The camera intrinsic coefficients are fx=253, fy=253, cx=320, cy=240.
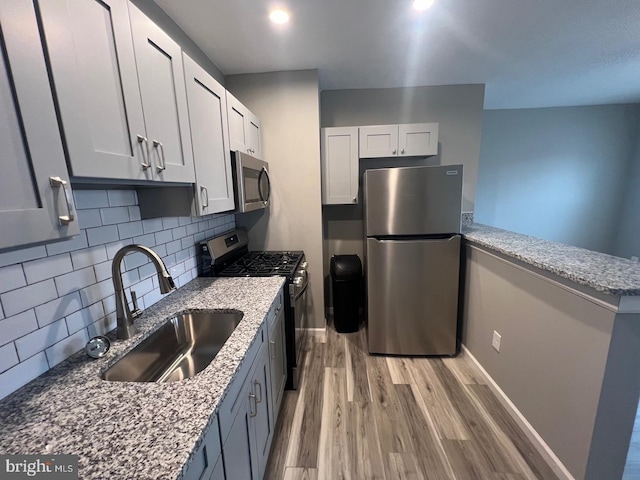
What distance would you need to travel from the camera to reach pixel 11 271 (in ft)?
2.56

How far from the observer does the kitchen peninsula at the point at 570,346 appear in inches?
43.0

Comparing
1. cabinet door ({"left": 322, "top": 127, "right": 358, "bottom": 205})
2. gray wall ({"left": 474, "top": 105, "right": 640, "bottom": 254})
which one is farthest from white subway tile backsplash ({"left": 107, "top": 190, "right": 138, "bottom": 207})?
gray wall ({"left": 474, "top": 105, "right": 640, "bottom": 254})

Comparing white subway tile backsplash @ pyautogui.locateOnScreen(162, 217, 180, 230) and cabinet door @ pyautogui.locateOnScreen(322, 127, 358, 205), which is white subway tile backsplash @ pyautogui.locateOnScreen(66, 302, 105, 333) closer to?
white subway tile backsplash @ pyautogui.locateOnScreen(162, 217, 180, 230)

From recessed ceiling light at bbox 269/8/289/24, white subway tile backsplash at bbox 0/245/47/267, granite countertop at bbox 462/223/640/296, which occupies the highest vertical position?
recessed ceiling light at bbox 269/8/289/24

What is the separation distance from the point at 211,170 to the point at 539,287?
1982 millimetres

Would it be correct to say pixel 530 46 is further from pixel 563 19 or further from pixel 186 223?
pixel 186 223

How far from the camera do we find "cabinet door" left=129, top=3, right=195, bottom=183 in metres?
0.95

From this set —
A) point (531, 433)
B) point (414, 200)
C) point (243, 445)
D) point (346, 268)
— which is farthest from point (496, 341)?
point (243, 445)

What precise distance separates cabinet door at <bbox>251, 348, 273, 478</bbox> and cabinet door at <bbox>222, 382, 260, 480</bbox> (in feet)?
0.17

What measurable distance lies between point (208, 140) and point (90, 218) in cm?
68

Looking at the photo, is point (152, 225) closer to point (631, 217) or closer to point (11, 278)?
point (11, 278)

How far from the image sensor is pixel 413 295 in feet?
7.27

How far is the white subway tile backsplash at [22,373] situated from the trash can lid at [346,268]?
2.09 metres

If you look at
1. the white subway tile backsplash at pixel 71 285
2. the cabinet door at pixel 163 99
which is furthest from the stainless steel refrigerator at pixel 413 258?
the white subway tile backsplash at pixel 71 285
